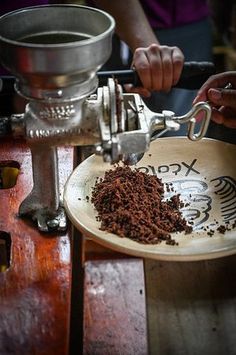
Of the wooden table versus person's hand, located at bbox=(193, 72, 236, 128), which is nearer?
the wooden table

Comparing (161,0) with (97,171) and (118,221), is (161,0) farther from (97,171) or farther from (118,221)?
(118,221)

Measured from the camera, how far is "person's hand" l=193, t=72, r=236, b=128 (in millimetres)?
1190

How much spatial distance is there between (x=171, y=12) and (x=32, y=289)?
4.73ft

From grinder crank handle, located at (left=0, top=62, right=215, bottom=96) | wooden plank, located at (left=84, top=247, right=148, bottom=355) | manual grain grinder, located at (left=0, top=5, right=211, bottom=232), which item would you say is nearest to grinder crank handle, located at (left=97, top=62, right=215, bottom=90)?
grinder crank handle, located at (left=0, top=62, right=215, bottom=96)

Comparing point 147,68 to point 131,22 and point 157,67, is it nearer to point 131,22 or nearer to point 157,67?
point 157,67

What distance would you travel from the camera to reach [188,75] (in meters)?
1.28

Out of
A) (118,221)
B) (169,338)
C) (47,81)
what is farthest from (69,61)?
(169,338)

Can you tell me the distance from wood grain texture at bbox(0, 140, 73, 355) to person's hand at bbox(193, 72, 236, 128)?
47 centimetres

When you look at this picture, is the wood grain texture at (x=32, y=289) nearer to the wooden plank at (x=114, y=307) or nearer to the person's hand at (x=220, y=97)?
the wooden plank at (x=114, y=307)

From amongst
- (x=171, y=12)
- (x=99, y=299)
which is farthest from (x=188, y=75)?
(x=171, y=12)

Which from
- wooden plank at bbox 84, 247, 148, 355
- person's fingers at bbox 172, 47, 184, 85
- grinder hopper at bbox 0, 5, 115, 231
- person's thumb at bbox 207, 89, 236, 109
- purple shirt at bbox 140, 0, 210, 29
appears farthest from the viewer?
purple shirt at bbox 140, 0, 210, 29

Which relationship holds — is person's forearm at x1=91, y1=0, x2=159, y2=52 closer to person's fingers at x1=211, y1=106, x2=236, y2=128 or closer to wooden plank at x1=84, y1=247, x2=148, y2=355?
person's fingers at x1=211, y1=106, x2=236, y2=128

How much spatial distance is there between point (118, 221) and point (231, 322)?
1.01 ft

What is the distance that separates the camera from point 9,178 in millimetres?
1244
